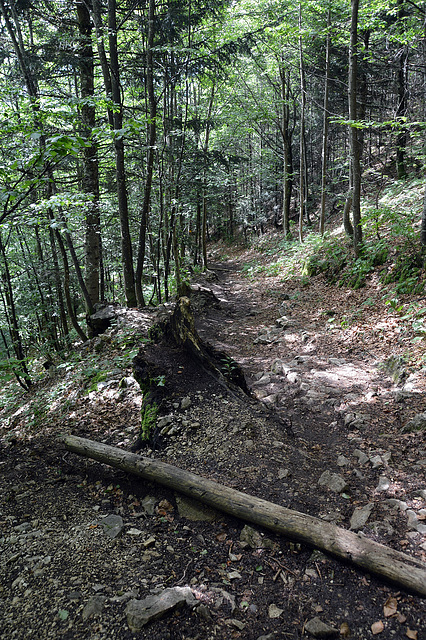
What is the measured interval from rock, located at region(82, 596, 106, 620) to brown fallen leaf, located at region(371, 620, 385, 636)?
181 centimetres

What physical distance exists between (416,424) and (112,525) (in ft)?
12.2

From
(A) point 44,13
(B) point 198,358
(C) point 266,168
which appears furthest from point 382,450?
(C) point 266,168

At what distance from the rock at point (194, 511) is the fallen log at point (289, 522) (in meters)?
0.13

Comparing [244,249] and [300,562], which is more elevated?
[300,562]

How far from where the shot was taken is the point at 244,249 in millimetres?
29000

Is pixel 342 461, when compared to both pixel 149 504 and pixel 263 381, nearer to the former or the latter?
pixel 149 504

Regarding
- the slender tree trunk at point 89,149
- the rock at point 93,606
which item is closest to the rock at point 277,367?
the rock at point 93,606

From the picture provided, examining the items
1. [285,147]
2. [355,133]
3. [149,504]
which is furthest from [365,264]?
[285,147]

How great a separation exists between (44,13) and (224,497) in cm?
1205

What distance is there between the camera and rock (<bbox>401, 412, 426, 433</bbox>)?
4252mm

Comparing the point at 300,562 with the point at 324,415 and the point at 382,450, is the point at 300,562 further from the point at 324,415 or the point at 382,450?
the point at 324,415

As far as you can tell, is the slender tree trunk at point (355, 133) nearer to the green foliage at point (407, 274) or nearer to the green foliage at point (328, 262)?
the green foliage at point (328, 262)

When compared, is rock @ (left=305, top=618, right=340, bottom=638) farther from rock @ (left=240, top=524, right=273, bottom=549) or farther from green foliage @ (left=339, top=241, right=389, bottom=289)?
green foliage @ (left=339, top=241, right=389, bottom=289)

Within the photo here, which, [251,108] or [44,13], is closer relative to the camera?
[44,13]
